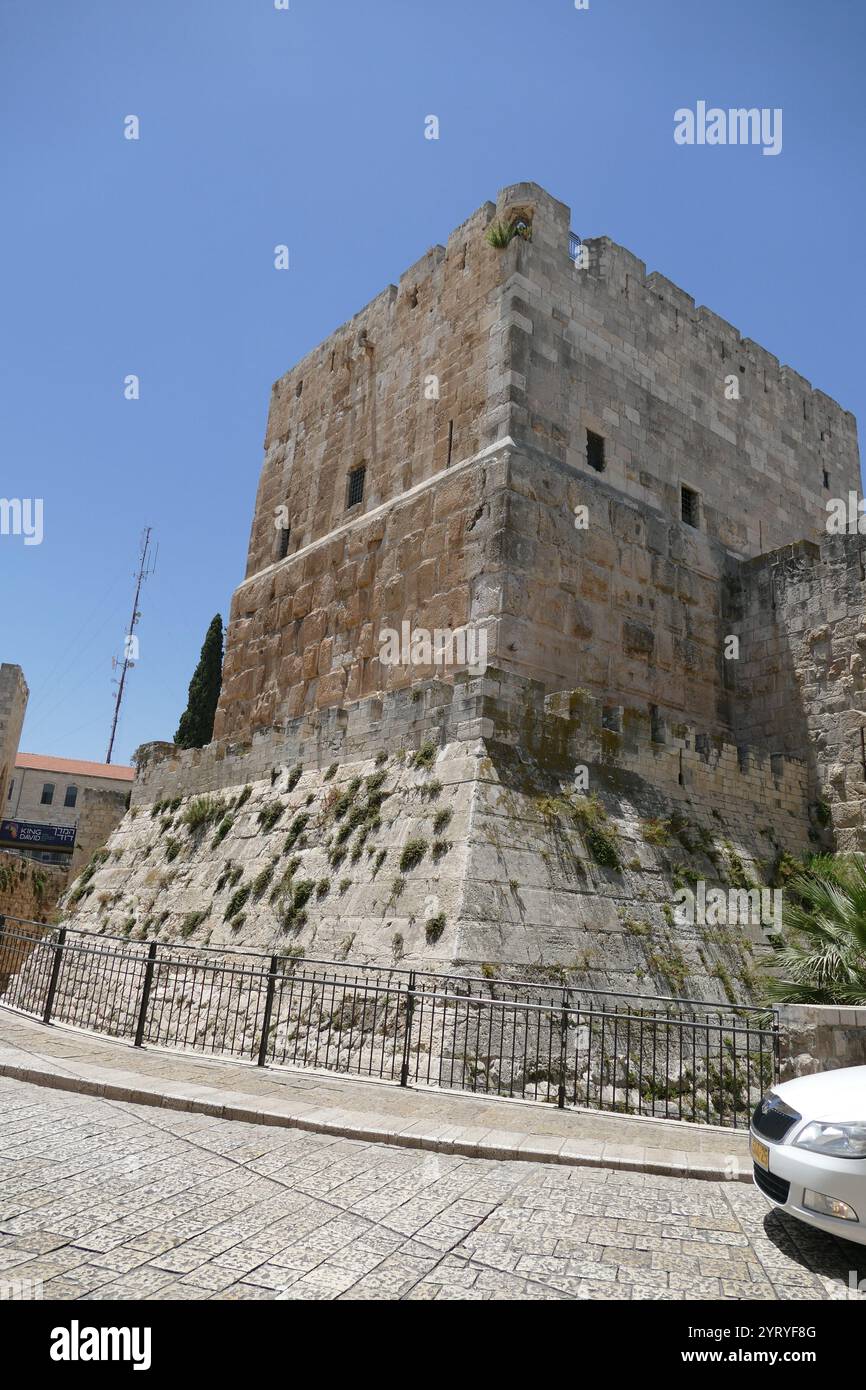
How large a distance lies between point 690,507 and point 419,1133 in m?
14.4

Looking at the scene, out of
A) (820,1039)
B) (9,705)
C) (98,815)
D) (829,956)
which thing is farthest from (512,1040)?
(9,705)

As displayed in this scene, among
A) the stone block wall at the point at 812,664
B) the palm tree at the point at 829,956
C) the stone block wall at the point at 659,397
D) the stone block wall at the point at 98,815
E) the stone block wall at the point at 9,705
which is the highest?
the stone block wall at the point at 659,397

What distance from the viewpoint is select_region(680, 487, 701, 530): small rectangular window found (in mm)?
17516

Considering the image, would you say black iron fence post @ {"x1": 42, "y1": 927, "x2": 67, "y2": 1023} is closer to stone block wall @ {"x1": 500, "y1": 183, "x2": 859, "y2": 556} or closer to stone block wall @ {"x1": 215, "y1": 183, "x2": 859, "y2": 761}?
stone block wall @ {"x1": 215, "y1": 183, "x2": 859, "y2": 761}

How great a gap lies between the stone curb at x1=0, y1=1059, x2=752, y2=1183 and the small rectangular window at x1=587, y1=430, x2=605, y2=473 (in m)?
11.7

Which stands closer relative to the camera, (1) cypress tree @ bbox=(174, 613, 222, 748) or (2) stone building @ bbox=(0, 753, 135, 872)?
(1) cypress tree @ bbox=(174, 613, 222, 748)

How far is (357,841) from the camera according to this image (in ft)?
37.7

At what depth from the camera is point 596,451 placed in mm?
16062

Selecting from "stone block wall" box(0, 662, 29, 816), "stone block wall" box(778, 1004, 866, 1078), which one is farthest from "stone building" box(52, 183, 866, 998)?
"stone block wall" box(0, 662, 29, 816)

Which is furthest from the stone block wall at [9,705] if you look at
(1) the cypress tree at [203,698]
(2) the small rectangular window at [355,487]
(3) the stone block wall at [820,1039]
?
(3) the stone block wall at [820,1039]

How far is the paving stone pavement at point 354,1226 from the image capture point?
146 inches

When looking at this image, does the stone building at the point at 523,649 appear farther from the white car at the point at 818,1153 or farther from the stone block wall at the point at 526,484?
the white car at the point at 818,1153

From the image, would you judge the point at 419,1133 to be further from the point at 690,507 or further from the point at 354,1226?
the point at 690,507

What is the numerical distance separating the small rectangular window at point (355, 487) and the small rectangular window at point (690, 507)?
6.59 metres
